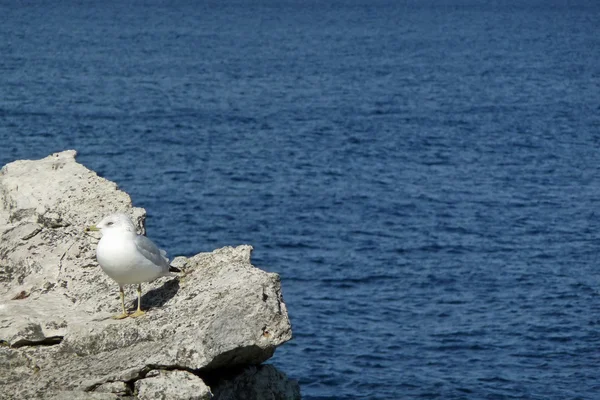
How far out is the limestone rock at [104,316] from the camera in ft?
37.7

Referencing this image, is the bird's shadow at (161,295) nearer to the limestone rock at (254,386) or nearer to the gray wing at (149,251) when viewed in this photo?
the gray wing at (149,251)

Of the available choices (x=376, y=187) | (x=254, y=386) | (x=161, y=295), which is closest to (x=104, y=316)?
(x=161, y=295)

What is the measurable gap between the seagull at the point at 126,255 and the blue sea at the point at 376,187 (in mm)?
17941

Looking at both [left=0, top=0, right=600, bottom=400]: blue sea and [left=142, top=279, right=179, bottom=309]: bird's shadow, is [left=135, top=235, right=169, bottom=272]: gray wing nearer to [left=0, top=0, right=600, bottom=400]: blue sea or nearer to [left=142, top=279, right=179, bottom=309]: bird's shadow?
[left=142, top=279, right=179, bottom=309]: bird's shadow

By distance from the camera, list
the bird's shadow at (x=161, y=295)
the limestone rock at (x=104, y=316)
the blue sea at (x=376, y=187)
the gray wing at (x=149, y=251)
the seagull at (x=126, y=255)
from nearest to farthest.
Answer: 1. the limestone rock at (x=104, y=316)
2. the seagull at (x=126, y=255)
3. the gray wing at (x=149, y=251)
4. the bird's shadow at (x=161, y=295)
5. the blue sea at (x=376, y=187)

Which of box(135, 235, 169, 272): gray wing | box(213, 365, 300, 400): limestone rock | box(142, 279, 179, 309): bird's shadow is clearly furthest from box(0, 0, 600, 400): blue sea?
box(135, 235, 169, 272): gray wing

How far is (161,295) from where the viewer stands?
13.6m

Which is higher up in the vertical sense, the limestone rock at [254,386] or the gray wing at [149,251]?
the gray wing at [149,251]

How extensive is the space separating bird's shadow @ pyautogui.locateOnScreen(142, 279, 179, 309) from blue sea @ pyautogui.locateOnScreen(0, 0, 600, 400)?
17005 mm

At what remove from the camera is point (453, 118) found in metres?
83.2

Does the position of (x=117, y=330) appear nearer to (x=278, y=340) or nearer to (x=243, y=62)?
(x=278, y=340)

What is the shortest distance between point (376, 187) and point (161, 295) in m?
45.0

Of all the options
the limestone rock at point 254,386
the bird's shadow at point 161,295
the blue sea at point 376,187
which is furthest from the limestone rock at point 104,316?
the blue sea at point 376,187

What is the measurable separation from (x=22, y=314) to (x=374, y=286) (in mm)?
28617
